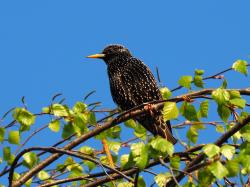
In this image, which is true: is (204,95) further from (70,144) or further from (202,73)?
(70,144)

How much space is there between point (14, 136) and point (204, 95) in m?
1.40

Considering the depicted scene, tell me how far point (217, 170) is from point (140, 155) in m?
0.50

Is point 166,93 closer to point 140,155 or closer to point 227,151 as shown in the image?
point 140,155

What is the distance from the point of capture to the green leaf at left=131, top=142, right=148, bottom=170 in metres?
3.97

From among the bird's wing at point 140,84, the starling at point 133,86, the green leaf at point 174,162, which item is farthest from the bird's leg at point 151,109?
the bird's wing at point 140,84

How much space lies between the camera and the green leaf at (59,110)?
4793 mm

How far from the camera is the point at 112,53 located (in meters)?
7.42

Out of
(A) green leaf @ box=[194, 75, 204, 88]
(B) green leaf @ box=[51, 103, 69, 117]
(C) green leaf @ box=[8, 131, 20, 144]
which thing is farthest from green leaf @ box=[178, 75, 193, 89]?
(C) green leaf @ box=[8, 131, 20, 144]

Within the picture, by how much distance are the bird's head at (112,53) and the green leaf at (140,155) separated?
3.32 m

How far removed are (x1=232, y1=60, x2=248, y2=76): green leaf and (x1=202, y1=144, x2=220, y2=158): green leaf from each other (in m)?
0.78

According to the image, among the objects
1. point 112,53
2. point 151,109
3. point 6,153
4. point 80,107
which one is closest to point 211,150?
point 151,109

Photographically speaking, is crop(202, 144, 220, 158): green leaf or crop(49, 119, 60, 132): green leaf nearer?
crop(202, 144, 220, 158): green leaf

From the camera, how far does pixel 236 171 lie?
3844mm

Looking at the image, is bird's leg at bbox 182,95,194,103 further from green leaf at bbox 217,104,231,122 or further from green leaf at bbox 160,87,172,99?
green leaf at bbox 160,87,172,99
